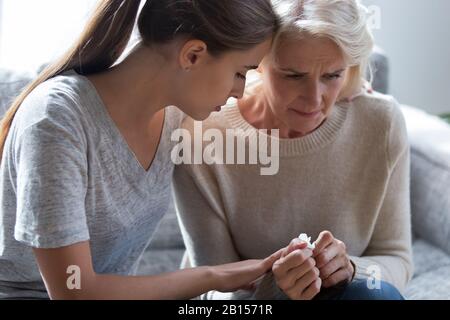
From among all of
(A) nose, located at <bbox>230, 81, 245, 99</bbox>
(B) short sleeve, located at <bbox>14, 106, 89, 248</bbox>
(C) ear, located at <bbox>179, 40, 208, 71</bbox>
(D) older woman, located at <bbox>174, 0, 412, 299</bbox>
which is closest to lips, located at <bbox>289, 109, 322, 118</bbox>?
(D) older woman, located at <bbox>174, 0, 412, 299</bbox>

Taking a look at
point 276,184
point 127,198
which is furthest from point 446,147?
point 127,198

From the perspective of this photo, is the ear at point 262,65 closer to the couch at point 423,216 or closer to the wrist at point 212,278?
the wrist at point 212,278

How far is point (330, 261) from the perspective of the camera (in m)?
1.18

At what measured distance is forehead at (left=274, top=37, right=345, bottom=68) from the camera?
1.21m

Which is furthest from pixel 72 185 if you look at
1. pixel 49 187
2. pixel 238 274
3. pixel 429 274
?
pixel 429 274

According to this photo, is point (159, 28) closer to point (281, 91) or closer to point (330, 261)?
point (281, 91)

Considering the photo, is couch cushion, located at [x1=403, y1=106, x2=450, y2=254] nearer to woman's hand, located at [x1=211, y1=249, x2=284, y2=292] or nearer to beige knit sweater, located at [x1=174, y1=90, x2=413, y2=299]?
beige knit sweater, located at [x1=174, y1=90, x2=413, y2=299]

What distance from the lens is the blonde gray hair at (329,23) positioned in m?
1.20

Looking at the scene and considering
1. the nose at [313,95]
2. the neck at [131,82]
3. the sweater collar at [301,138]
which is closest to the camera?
the neck at [131,82]

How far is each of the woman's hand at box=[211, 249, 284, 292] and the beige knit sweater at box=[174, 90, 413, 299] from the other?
16 cm

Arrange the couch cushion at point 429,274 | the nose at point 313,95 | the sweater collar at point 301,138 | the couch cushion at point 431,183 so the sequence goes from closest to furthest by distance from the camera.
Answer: the nose at point 313,95
the sweater collar at point 301,138
the couch cushion at point 429,274
the couch cushion at point 431,183

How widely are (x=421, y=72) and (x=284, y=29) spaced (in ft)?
5.19

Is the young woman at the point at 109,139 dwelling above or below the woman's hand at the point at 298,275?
above

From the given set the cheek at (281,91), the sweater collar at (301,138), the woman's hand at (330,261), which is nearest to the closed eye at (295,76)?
the cheek at (281,91)
